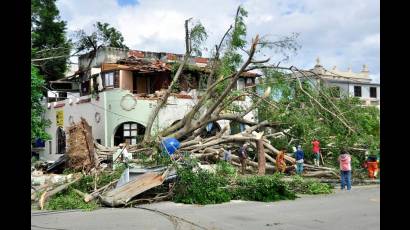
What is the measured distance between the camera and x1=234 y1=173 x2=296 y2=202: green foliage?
13.4 meters

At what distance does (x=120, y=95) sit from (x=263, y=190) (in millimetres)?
16568

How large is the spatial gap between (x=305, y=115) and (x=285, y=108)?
95 centimetres

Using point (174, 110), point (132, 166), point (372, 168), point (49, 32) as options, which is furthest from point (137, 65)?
point (372, 168)

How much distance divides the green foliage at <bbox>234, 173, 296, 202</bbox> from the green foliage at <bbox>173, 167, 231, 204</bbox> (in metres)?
0.45

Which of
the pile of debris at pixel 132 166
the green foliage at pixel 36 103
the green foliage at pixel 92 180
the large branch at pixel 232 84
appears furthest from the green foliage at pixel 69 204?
the large branch at pixel 232 84

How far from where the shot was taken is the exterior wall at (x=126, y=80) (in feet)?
100

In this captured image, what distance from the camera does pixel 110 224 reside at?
9.81m

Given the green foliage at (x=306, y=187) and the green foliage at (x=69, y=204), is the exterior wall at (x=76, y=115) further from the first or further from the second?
the green foliage at (x=306, y=187)

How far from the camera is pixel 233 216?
34.9ft

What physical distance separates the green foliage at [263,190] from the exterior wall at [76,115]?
16464mm

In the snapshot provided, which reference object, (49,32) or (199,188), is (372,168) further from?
(49,32)

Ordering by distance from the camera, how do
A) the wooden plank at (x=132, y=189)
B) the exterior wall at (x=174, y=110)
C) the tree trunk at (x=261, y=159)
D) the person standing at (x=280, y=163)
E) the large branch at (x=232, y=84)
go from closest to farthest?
the wooden plank at (x=132, y=189)
the tree trunk at (x=261, y=159)
the large branch at (x=232, y=84)
the person standing at (x=280, y=163)
the exterior wall at (x=174, y=110)
